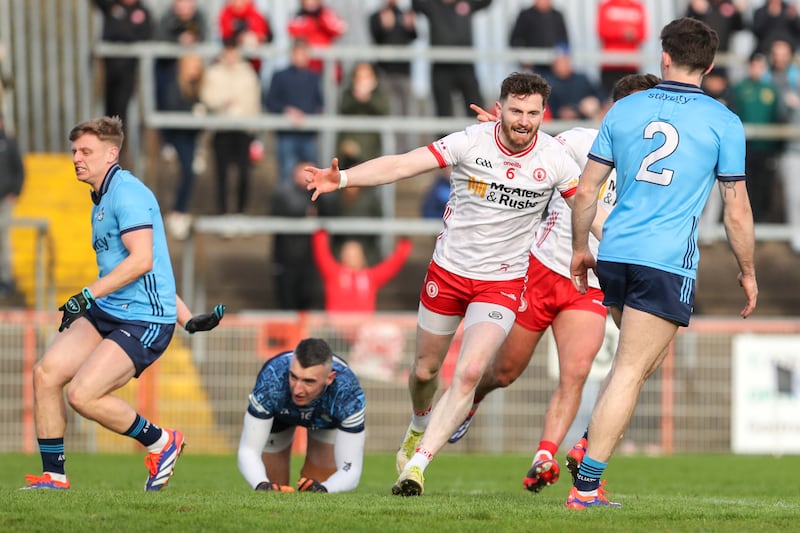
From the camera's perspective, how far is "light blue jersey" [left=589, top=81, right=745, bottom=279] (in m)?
7.79

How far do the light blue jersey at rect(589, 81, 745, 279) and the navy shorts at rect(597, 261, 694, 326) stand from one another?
40 mm

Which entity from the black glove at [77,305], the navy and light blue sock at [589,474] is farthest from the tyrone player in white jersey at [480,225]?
the black glove at [77,305]

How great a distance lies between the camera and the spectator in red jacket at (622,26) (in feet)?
65.0

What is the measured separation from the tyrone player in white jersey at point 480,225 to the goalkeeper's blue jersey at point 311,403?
74 centimetres

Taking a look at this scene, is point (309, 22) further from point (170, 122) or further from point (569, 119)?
point (569, 119)

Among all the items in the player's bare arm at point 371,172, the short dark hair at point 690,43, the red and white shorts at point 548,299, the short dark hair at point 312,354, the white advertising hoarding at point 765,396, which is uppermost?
the short dark hair at point 690,43

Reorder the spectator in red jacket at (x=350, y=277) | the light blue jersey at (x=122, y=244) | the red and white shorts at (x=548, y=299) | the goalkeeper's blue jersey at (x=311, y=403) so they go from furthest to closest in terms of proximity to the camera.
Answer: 1. the spectator in red jacket at (x=350, y=277)
2. the red and white shorts at (x=548, y=299)
3. the goalkeeper's blue jersey at (x=311, y=403)
4. the light blue jersey at (x=122, y=244)

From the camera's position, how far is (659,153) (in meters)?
7.80

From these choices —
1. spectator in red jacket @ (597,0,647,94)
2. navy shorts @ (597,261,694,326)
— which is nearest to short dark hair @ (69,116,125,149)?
navy shorts @ (597,261,694,326)

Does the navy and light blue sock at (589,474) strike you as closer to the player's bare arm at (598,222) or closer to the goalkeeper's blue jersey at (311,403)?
the player's bare arm at (598,222)

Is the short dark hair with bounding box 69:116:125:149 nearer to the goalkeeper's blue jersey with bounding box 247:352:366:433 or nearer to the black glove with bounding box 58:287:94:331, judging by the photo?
the black glove with bounding box 58:287:94:331

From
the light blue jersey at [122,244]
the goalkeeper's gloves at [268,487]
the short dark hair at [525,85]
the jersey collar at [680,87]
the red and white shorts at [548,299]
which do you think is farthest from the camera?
Result: the red and white shorts at [548,299]

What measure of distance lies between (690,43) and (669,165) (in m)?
0.68

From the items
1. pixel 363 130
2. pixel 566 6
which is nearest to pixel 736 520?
pixel 363 130
